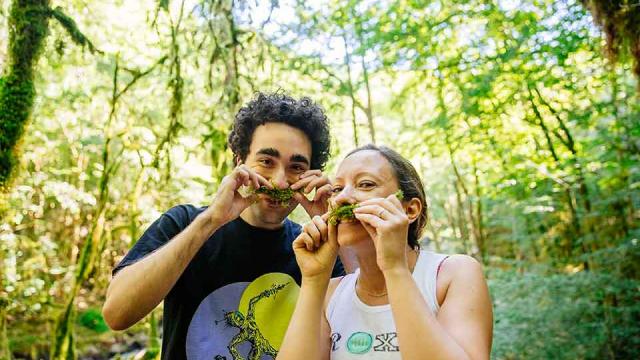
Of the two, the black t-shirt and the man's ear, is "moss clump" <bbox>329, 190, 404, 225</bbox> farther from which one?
the black t-shirt

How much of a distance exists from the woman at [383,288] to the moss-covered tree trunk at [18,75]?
4.80m

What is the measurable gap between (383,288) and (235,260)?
95 centimetres

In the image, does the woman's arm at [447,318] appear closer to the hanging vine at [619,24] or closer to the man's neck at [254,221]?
the man's neck at [254,221]

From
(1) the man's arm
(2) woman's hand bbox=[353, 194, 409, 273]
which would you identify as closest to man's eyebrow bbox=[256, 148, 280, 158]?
(1) the man's arm

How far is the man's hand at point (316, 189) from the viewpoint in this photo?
2.55 metres

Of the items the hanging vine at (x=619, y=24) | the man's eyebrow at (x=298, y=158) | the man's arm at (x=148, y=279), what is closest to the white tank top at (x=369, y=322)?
the man's arm at (x=148, y=279)

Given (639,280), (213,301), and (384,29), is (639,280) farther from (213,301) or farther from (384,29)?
(213,301)

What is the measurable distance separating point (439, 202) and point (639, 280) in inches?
371

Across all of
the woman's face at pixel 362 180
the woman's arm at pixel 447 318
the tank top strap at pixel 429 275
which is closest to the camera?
the woman's arm at pixel 447 318

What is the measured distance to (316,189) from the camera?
104 inches

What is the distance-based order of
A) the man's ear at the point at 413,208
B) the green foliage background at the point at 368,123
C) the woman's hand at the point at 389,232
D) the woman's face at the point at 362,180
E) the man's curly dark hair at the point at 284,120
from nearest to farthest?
the woman's hand at the point at 389,232 < the woman's face at the point at 362,180 < the man's ear at the point at 413,208 < the man's curly dark hair at the point at 284,120 < the green foliage background at the point at 368,123

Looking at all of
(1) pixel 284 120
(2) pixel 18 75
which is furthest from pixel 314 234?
(2) pixel 18 75

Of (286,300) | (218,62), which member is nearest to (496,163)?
(218,62)

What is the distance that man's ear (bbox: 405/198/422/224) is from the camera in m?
2.23
